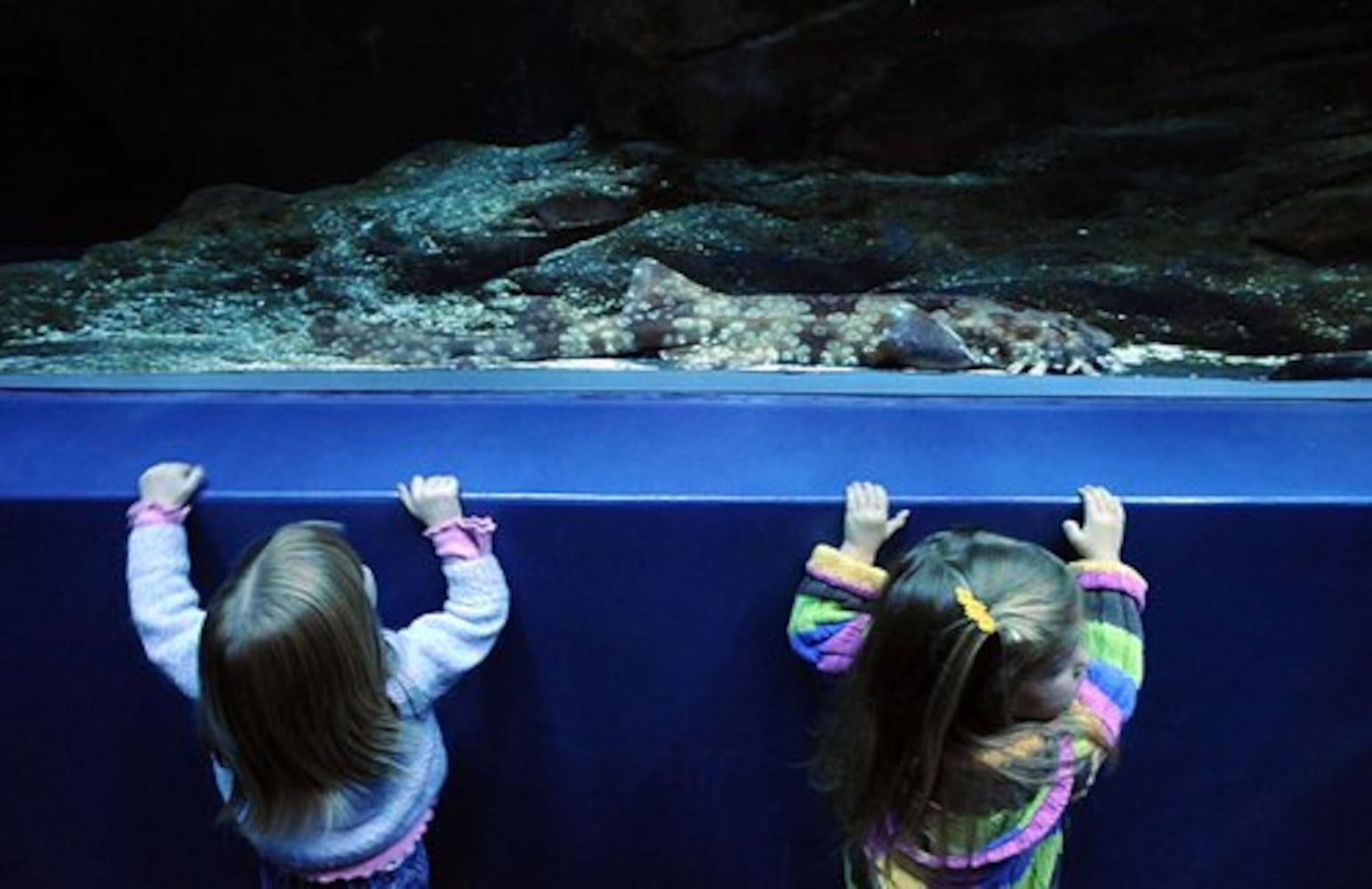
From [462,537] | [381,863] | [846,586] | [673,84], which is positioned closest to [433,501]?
[462,537]

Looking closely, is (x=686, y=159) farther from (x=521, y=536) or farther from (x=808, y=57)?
(x=521, y=536)

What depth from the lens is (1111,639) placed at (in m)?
1.62

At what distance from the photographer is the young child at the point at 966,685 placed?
1.36m

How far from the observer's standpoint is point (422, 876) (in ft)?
5.92

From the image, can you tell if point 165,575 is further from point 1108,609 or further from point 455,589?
point 1108,609

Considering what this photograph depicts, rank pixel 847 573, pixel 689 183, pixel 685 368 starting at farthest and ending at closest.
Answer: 1. pixel 689 183
2. pixel 685 368
3. pixel 847 573

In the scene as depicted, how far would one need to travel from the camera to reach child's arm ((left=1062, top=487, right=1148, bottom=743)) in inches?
63.1

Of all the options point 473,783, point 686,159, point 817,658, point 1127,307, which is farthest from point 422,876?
point 686,159

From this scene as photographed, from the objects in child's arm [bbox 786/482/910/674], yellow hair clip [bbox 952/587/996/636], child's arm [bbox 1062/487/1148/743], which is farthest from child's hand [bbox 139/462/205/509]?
child's arm [bbox 1062/487/1148/743]

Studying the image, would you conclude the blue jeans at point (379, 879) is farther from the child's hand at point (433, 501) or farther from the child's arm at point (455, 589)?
the child's hand at point (433, 501)

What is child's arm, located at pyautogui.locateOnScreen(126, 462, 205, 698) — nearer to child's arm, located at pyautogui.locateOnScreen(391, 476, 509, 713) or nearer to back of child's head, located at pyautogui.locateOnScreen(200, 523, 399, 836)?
back of child's head, located at pyautogui.locateOnScreen(200, 523, 399, 836)

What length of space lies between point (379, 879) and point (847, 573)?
2.83 ft

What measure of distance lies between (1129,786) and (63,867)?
2044 millimetres

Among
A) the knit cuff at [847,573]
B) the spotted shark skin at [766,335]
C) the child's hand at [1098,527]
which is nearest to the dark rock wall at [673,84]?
the spotted shark skin at [766,335]
